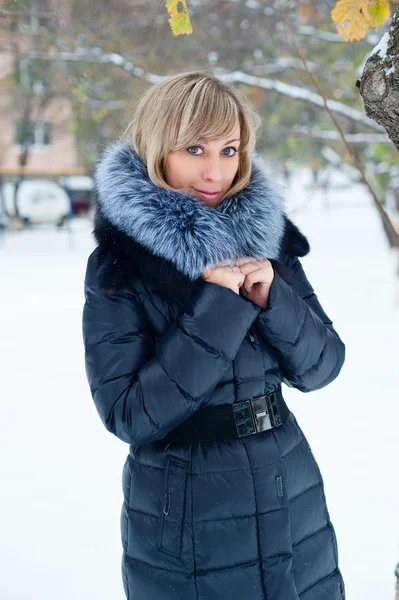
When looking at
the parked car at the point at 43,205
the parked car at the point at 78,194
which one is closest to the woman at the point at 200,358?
the parked car at the point at 43,205

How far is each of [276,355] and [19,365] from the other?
5.79 m

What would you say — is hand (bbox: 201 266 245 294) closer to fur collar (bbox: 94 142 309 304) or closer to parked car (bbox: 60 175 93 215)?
fur collar (bbox: 94 142 309 304)

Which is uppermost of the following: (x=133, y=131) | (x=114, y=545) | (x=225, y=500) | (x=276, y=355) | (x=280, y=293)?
(x=133, y=131)

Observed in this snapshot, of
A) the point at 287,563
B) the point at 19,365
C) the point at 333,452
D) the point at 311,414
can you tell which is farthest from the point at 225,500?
the point at 19,365

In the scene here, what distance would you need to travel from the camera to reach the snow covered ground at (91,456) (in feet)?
11.3

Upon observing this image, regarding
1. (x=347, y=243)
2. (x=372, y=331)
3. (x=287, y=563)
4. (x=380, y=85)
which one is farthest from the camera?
(x=347, y=243)

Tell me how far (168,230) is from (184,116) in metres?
0.31

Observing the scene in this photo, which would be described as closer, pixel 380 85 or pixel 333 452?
pixel 380 85

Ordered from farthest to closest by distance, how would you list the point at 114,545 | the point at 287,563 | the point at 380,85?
1. the point at 114,545
2. the point at 287,563
3. the point at 380,85

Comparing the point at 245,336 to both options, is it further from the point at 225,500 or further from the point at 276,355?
the point at 225,500

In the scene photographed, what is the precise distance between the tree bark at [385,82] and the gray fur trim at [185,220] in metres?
0.38

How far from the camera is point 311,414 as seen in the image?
18.2ft

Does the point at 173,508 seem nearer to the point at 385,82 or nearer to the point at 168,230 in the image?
the point at 168,230

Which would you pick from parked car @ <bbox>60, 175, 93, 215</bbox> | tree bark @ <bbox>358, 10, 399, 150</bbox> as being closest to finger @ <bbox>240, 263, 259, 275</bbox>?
tree bark @ <bbox>358, 10, 399, 150</bbox>
